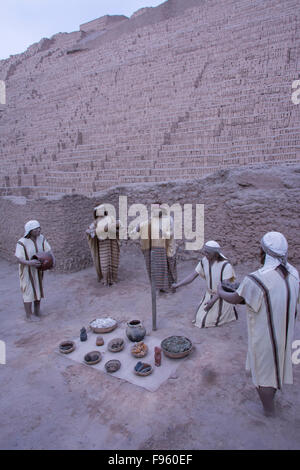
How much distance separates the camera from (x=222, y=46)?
36.0ft

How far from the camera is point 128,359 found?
10.8ft

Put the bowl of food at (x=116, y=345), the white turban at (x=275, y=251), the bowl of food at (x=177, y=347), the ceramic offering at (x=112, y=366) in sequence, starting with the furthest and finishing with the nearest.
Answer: the bowl of food at (x=116, y=345) → the bowl of food at (x=177, y=347) → the ceramic offering at (x=112, y=366) → the white turban at (x=275, y=251)

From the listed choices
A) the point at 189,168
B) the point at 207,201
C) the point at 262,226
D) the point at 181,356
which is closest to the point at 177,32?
the point at 189,168

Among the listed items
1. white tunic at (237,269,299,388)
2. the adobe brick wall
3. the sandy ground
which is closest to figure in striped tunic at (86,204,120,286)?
the adobe brick wall

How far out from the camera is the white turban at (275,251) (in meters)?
2.11

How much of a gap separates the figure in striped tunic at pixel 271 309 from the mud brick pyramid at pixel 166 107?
3.90 meters

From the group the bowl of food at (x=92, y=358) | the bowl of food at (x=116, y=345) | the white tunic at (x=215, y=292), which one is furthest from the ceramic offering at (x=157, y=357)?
the white tunic at (x=215, y=292)

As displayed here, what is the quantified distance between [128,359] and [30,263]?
6.00 feet

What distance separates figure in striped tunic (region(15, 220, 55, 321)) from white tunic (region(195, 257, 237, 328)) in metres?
2.13

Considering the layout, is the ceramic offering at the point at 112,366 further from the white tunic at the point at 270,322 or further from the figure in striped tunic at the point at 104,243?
the figure in striped tunic at the point at 104,243

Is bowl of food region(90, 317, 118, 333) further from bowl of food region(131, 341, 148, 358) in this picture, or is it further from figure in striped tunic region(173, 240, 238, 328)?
figure in striped tunic region(173, 240, 238, 328)

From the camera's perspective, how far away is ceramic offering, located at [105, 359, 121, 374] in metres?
3.06

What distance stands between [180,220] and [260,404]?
4.12 m

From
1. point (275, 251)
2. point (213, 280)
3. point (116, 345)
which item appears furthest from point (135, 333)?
point (275, 251)
